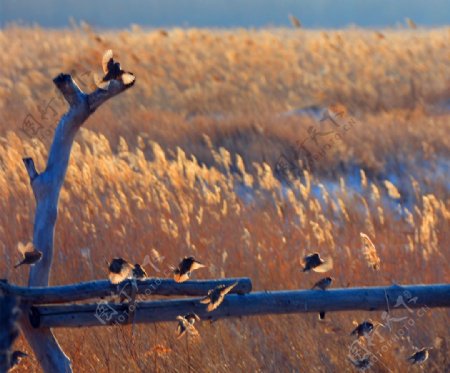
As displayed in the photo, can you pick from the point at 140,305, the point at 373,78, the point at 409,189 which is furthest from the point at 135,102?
the point at 140,305

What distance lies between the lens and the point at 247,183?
5234mm

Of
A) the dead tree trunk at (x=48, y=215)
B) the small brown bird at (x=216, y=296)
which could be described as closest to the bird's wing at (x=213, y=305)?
the small brown bird at (x=216, y=296)

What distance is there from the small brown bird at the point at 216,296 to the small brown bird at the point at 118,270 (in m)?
0.23

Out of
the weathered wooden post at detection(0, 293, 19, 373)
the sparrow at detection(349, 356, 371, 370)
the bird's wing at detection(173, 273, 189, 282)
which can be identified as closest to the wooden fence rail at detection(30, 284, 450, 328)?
the bird's wing at detection(173, 273, 189, 282)

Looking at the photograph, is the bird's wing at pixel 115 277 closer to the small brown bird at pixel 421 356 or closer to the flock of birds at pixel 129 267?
the flock of birds at pixel 129 267

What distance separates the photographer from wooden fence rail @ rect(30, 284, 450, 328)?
2775 mm

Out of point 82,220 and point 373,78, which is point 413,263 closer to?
point 82,220

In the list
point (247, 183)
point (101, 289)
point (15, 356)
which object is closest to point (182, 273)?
point (101, 289)

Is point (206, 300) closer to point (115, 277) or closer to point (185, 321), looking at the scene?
point (185, 321)

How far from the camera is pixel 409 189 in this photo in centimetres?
662

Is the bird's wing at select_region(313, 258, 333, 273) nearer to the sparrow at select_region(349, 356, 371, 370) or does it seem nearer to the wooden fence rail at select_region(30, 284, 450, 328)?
the wooden fence rail at select_region(30, 284, 450, 328)

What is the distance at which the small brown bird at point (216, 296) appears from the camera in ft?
8.60

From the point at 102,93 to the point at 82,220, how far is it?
2285 mm

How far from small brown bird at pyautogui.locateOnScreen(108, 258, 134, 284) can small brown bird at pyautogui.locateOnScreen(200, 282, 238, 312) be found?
0.23 m
